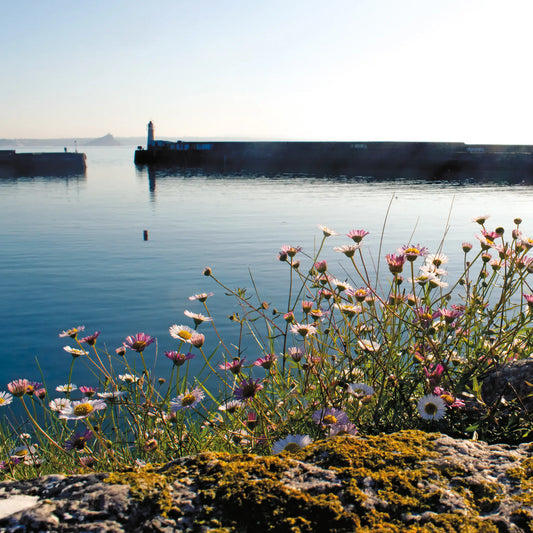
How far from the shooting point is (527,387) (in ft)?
7.73

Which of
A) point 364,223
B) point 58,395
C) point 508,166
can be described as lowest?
point 58,395

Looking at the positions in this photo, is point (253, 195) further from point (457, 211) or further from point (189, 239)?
point (189, 239)

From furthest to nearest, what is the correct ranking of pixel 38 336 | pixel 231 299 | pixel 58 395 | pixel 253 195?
pixel 253 195 → pixel 231 299 → pixel 38 336 → pixel 58 395

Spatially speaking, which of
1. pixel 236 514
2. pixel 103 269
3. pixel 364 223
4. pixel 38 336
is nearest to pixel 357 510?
pixel 236 514

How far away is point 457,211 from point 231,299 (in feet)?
56.0

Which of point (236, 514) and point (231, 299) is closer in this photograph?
point (236, 514)

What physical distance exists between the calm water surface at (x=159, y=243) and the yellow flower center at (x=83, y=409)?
241cm

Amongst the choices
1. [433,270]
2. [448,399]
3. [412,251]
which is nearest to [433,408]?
[448,399]

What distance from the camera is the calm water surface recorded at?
28.1 ft

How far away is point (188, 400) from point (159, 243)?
1403 cm

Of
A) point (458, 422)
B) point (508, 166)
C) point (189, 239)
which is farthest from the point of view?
point (508, 166)

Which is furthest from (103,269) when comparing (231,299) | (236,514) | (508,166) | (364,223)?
(508,166)

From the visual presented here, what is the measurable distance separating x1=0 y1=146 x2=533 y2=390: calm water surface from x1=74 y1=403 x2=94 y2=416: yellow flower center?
2.41 metres

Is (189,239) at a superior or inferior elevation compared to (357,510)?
inferior
